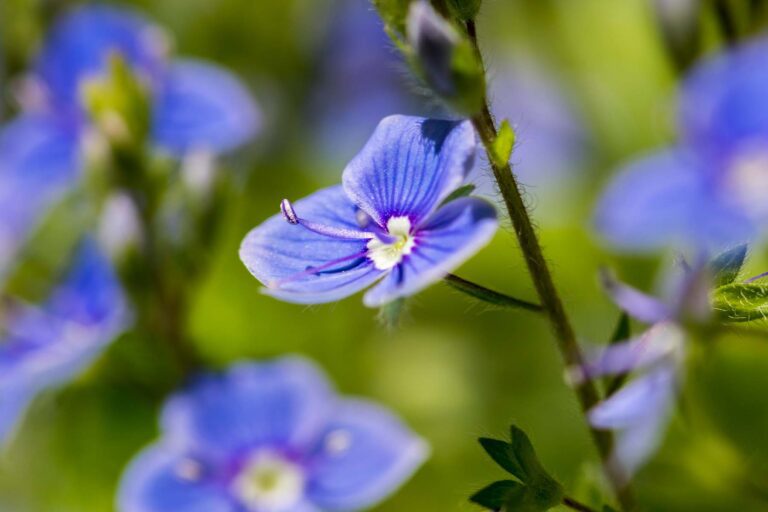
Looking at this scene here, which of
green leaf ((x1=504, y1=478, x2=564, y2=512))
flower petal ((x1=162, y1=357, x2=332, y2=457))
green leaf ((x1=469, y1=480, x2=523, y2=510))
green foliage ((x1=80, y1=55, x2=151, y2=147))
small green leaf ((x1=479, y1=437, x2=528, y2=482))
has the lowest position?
green leaf ((x1=504, y1=478, x2=564, y2=512))

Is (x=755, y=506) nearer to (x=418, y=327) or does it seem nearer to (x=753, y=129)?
(x=753, y=129)

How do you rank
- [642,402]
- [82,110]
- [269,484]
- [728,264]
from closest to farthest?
[642,402], [728,264], [269,484], [82,110]

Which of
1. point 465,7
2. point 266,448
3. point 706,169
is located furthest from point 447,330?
point 465,7

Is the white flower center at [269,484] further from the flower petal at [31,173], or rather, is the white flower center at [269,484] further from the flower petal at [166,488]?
the flower petal at [31,173]

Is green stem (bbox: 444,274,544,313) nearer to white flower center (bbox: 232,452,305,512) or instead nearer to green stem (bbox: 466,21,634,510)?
green stem (bbox: 466,21,634,510)

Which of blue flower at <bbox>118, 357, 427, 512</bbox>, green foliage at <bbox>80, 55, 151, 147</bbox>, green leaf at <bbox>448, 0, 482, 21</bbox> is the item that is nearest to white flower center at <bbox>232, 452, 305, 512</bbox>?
blue flower at <bbox>118, 357, 427, 512</bbox>

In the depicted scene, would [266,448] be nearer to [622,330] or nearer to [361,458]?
[361,458]
